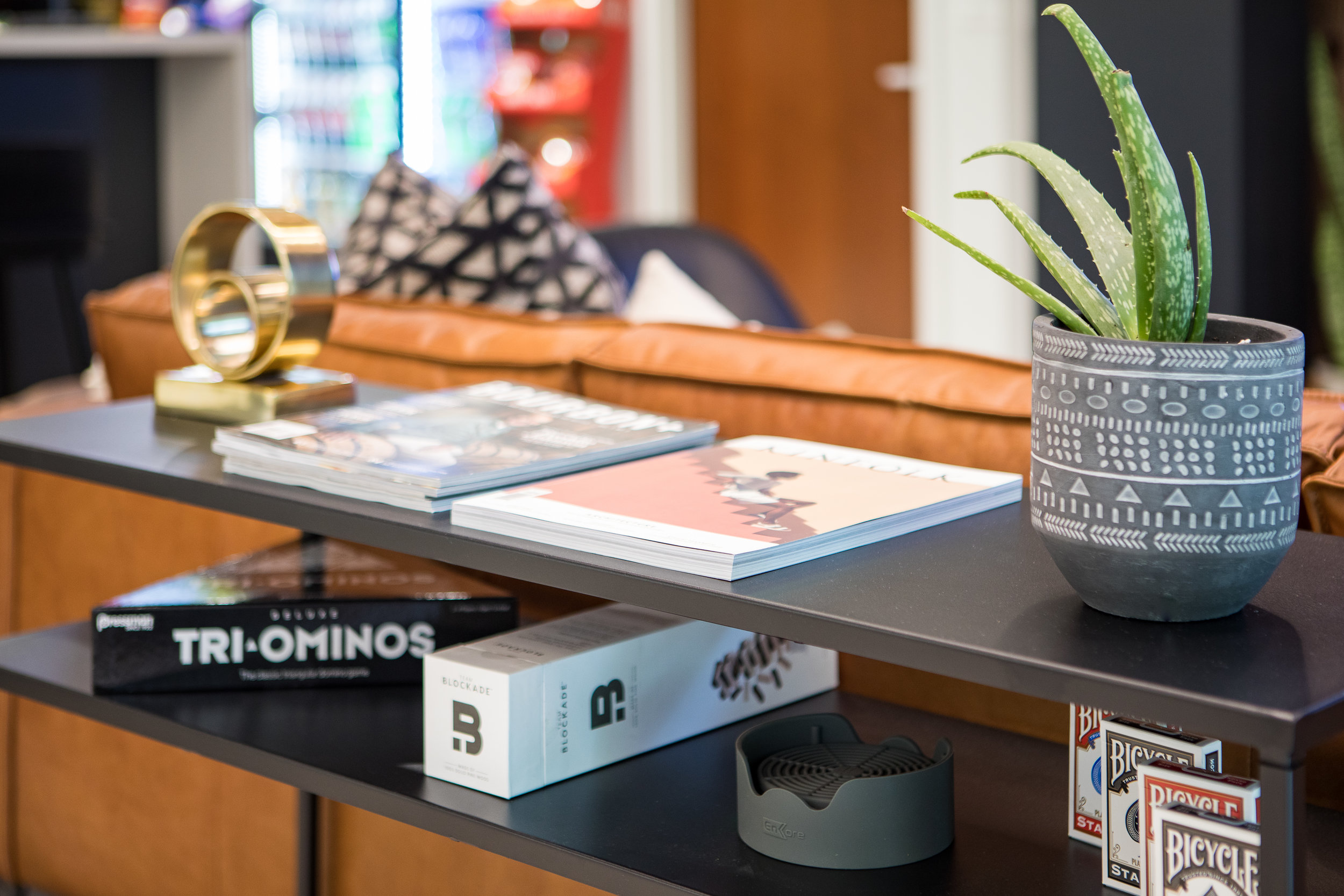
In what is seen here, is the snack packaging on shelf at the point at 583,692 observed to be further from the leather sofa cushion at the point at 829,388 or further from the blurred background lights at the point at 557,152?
the blurred background lights at the point at 557,152

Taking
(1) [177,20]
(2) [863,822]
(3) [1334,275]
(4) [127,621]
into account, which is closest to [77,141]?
(1) [177,20]

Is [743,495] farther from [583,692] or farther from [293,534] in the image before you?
[293,534]

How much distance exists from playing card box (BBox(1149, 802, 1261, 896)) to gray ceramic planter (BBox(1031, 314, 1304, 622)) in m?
0.11

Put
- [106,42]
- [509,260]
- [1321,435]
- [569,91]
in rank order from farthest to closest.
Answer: [569,91] < [106,42] < [509,260] < [1321,435]

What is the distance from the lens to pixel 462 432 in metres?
1.11

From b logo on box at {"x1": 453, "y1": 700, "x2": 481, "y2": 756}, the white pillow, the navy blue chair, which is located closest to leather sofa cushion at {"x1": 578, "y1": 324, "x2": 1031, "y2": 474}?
b logo on box at {"x1": 453, "y1": 700, "x2": 481, "y2": 756}

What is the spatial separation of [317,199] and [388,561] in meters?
4.73

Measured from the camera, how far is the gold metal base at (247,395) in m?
1.26

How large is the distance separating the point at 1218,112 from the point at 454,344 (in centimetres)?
259

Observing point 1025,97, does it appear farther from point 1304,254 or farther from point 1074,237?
point 1074,237

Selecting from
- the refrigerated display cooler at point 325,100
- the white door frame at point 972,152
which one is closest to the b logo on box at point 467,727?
the white door frame at point 972,152

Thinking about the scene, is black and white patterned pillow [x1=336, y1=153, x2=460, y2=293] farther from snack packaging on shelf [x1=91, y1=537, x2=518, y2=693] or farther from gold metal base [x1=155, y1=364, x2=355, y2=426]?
snack packaging on shelf [x1=91, y1=537, x2=518, y2=693]

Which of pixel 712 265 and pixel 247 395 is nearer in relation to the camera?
pixel 247 395

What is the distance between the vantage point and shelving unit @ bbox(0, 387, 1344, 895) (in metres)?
0.64
